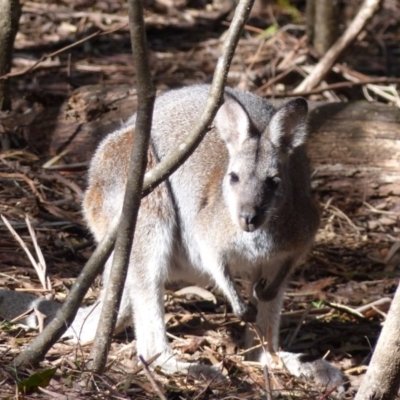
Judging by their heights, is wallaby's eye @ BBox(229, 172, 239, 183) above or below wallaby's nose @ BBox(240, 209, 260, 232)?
above

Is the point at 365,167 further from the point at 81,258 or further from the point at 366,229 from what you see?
the point at 81,258

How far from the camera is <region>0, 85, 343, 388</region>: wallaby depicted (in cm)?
411

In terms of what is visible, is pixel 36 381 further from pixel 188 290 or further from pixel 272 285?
pixel 188 290

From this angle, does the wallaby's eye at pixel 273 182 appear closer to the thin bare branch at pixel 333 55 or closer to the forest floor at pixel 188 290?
the forest floor at pixel 188 290

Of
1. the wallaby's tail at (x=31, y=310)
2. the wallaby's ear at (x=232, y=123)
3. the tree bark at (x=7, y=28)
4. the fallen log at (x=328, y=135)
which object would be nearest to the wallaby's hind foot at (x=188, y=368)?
the wallaby's tail at (x=31, y=310)

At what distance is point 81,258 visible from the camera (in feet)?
16.8

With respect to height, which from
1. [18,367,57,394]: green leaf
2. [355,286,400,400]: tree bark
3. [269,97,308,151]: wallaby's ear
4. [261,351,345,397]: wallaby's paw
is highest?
[269,97,308,151]: wallaby's ear

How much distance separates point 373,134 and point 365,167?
228 millimetres

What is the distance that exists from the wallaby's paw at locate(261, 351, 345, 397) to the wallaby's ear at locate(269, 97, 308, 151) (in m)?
1.02

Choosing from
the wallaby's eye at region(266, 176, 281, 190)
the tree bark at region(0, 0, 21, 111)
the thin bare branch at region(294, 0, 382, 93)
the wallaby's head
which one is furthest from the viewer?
the thin bare branch at region(294, 0, 382, 93)

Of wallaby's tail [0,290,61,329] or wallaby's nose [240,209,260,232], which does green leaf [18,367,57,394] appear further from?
wallaby's nose [240,209,260,232]

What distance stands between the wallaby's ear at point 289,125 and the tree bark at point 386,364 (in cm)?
143

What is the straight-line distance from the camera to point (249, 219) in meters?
3.89

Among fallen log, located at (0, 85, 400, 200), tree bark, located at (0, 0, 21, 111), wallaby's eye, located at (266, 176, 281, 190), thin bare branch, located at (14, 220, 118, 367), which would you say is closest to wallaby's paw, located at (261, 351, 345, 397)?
wallaby's eye, located at (266, 176, 281, 190)
